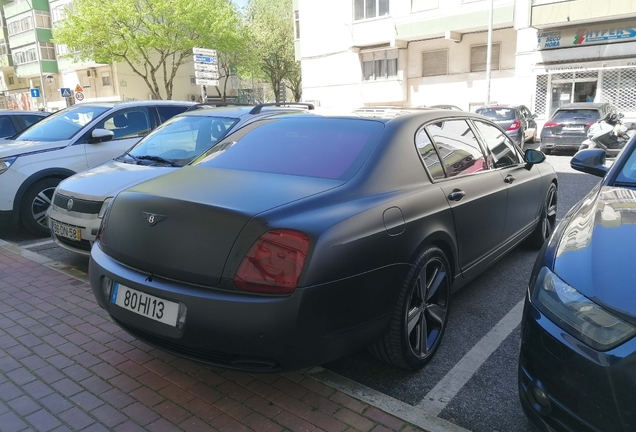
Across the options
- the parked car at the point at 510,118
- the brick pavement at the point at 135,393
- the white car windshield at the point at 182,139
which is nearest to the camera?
the brick pavement at the point at 135,393

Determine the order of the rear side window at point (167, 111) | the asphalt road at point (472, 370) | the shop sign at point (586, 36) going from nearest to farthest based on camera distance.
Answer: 1. the asphalt road at point (472, 370)
2. the rear side window at point (167, 111)
3. the shop sign at point (586, 36)

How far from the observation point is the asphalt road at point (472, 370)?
265 cm

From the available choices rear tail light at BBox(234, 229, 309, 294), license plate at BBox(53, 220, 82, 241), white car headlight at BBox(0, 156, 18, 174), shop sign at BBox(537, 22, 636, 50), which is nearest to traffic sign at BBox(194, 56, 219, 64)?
white car headlight at BBox(0, 156, 18, 174)

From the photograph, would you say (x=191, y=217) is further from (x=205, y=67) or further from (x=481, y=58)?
(x=481, y=58)

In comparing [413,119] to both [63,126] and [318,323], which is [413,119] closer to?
[318,323]

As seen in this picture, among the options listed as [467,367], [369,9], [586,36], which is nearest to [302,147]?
[467,367]

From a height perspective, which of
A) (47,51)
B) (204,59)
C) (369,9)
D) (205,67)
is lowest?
(205,67)

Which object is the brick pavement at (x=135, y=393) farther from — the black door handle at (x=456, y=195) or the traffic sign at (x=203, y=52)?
the traffic sign at (x=203, y=52)

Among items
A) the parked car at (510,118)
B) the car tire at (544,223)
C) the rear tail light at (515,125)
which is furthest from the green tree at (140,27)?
the car tire at (544,223)

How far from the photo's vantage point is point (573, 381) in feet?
6.13

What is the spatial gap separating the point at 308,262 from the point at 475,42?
24707 millimetres

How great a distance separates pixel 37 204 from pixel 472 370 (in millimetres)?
5688

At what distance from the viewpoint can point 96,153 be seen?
21.5ft

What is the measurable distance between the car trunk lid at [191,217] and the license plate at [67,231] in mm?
1945
